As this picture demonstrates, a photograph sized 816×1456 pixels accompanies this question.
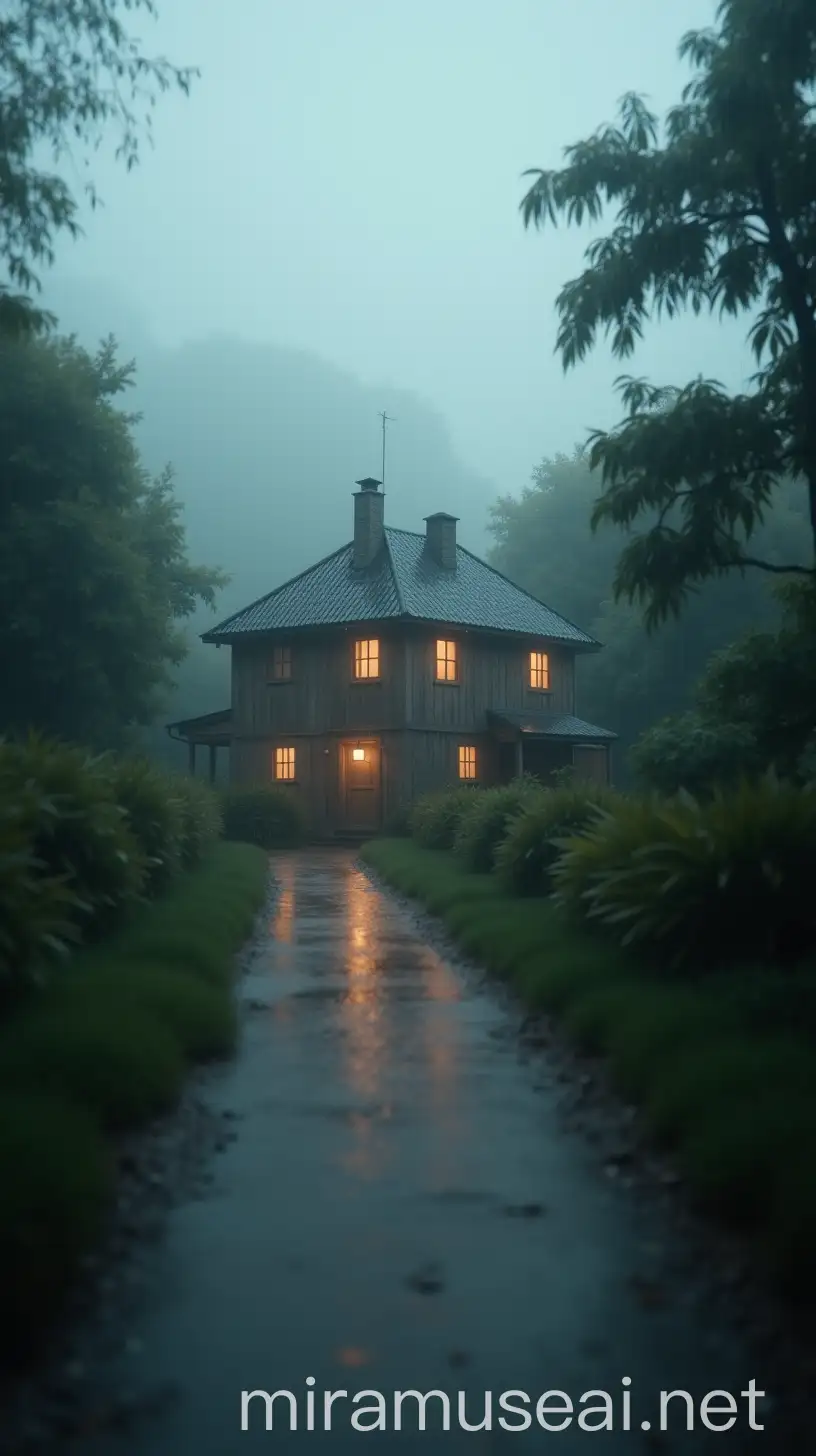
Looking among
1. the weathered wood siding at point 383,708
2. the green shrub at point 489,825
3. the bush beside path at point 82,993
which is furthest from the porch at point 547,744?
the bush beside path at point 82,993

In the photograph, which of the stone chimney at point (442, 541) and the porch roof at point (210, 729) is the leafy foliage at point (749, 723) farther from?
the porch roof at point (210, 729)

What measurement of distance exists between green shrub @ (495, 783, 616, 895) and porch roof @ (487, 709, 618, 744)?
19.6 metres

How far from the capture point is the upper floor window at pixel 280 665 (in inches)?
1422

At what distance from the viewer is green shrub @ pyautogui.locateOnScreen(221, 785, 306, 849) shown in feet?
101

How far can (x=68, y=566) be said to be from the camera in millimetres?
34219

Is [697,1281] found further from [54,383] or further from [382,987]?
[54,383]

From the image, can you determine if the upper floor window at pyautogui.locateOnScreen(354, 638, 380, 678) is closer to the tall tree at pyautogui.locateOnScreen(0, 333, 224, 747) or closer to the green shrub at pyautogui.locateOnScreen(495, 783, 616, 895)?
the tall tree at pyautogui.locateOnScreen(0, 333, 224, 747)

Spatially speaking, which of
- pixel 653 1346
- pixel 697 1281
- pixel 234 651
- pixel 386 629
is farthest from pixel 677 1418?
pixel 234 651

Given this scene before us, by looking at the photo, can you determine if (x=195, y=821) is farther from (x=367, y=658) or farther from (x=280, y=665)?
(x=280, y=665)

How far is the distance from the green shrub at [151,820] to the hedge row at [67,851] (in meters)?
0.01

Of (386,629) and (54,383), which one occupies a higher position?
(54,383)

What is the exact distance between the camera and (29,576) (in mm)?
33812

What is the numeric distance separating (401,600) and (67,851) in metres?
23.9

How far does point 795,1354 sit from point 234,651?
34820 millimetres
